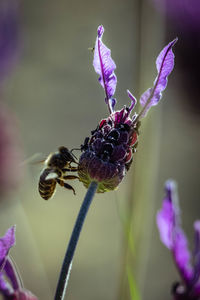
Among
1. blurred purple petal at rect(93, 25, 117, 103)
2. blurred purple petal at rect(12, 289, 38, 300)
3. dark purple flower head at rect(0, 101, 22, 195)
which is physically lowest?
blurred purple petal at rect(12, 289, 38, 300)

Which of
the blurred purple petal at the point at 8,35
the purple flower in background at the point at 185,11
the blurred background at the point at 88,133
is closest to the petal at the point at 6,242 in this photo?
the blurred background at the point at 88,133

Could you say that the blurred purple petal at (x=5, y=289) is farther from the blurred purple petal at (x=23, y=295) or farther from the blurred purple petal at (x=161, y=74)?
the blurred purple petal at (x=161, y=74)

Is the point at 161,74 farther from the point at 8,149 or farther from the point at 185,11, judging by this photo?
the point at 8,149

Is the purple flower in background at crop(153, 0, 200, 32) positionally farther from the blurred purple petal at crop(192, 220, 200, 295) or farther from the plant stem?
the plant stem

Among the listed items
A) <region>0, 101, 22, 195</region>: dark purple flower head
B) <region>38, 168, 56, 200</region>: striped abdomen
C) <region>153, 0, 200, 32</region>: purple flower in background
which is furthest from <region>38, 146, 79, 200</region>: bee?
<region>0, 101, 22, 195</region>: dark purple flower head

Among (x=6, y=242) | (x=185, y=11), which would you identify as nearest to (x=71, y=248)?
(x=6, y=242)

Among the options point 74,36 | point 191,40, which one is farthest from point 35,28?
point 191,40
